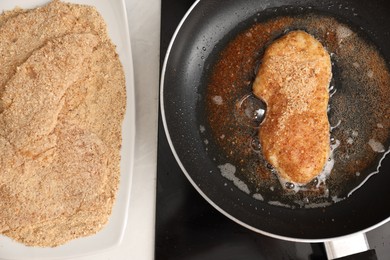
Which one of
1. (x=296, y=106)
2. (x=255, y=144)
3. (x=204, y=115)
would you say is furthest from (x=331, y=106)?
(x=204, y=115)

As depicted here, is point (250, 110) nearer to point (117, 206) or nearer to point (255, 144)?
point (255, 144)

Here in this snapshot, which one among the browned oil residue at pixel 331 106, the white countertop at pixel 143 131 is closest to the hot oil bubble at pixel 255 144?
the browned oil residue at pixel 331 106

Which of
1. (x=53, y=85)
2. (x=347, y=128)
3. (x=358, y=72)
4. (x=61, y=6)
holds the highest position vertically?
(x=61, y=6)

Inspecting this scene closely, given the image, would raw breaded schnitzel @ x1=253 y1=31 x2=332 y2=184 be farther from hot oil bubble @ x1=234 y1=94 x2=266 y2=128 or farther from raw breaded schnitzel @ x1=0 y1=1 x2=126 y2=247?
raw breaded schnitzel @ x1=0 y1=1 x2=126 y2=247

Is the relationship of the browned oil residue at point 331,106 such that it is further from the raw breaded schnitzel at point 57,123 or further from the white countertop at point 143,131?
the raw breaded schnitzel at point 57,123

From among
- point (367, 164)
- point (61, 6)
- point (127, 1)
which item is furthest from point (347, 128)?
point (61, 6)

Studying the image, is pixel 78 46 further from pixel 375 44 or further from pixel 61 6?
pixel 375 44

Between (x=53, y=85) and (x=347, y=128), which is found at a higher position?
(x=53, y=85)
